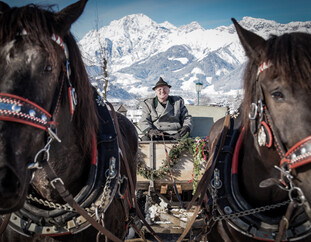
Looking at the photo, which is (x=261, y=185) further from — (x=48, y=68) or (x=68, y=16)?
(x=68, y=16)

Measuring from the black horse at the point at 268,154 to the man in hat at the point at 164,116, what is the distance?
264cm

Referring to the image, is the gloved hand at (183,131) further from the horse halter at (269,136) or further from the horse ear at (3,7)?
the horse ear at (3,7)

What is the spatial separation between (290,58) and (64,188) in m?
1.53

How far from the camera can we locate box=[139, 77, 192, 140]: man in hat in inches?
200

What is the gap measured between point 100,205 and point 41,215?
391 millimetres

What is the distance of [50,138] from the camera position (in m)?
1.30

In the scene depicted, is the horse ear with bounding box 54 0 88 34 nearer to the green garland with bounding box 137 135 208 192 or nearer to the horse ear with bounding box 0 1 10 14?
the horse ear with bounding box 0 1 10 14

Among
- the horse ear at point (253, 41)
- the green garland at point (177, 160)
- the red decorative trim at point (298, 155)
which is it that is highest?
the horse ear at point (253, 41)

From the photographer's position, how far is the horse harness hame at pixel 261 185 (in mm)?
1378

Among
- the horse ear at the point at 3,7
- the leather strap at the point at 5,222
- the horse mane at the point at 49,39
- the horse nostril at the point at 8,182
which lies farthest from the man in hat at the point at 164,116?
the horse nostril at the point at 8,182

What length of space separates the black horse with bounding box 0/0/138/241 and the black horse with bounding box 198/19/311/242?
0.87 m

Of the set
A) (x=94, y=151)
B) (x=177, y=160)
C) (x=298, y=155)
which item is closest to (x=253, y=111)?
(x=298, y=155)

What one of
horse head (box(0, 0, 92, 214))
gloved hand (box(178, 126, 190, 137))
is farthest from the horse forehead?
gloved hand (box(178, 126, 190, 137))

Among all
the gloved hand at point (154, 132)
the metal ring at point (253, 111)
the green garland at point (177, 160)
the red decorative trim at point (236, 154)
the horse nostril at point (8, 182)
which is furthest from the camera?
the gloved hand at point (154, 132)
